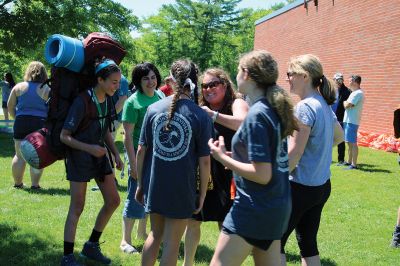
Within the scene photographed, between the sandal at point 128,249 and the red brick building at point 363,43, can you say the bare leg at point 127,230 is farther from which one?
the red brick building at point 363,43

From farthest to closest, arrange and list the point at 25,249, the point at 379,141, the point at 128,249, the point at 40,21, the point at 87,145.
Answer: the point at 40,21
the point at 379,141
the point at 128,249
the point at 25,249
the point at 87,145

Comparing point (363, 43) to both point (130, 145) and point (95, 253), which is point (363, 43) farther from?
point (95, 253)

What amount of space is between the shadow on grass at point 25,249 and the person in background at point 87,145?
0.47 meters

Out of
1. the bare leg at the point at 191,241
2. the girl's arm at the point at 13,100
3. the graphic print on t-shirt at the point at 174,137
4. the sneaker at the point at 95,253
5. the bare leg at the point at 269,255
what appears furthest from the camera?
the girl's arm at the point at 13,100

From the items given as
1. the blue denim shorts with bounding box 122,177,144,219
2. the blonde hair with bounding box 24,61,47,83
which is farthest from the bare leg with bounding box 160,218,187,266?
the blonde hair with bounding box 24,61,47,83

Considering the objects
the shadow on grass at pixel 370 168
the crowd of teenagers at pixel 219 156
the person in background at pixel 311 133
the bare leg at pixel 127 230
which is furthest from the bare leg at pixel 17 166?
the shadow on grass at pixel 370 168

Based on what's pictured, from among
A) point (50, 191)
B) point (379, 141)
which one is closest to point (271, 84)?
point (50, 191)

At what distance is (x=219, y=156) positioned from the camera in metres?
2.96

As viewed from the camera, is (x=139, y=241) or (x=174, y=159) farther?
(x=139, y=241)

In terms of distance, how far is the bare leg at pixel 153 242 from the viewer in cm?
352

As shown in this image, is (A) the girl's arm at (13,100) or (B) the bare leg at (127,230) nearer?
(B) the bare leg at (127,230)

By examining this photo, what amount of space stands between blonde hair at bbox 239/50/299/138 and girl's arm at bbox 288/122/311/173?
57 cm

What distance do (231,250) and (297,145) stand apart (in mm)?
1023

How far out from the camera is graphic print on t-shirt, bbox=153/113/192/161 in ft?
11.0
